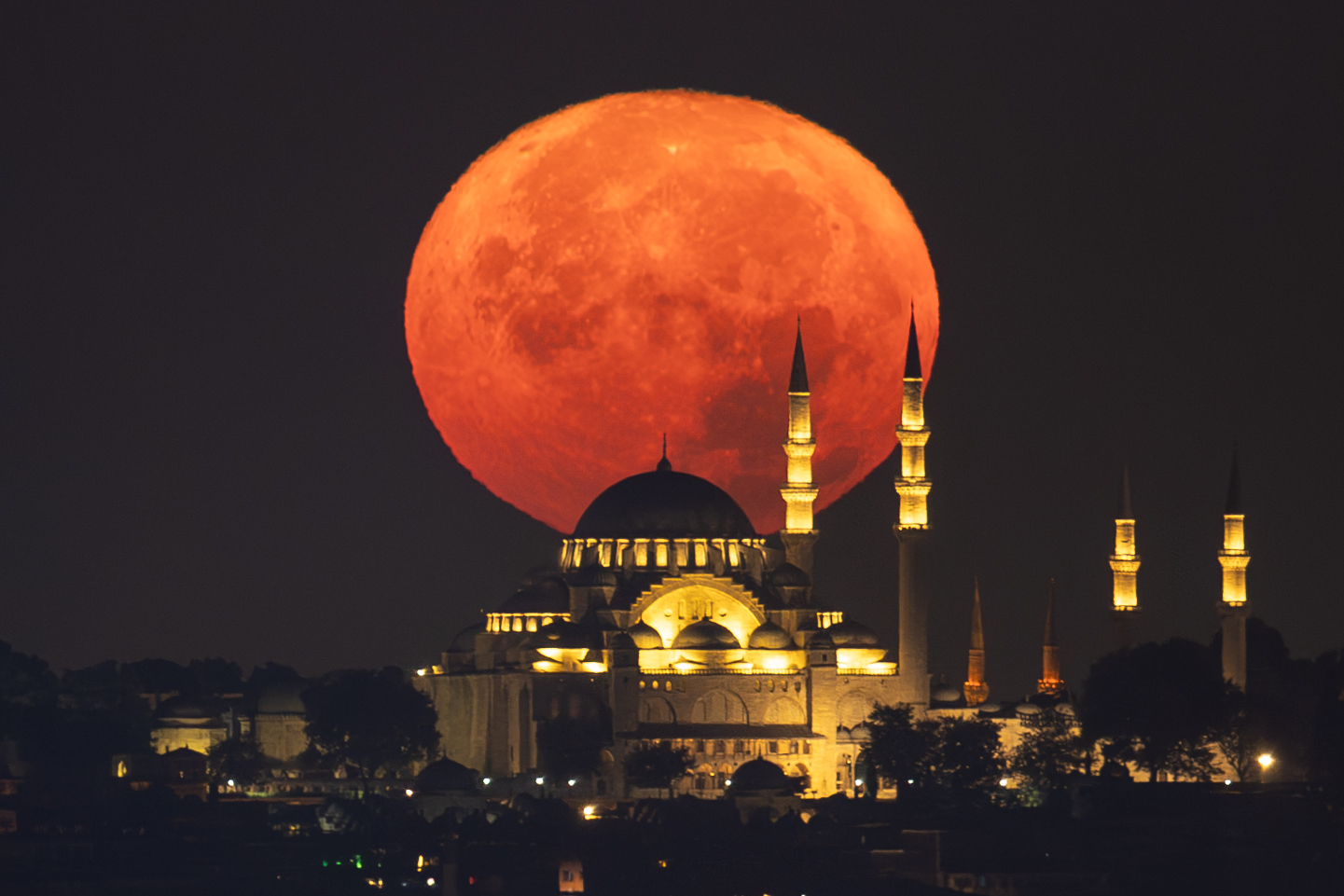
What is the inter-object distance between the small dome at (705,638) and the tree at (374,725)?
872 cm

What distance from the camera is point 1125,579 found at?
118 m

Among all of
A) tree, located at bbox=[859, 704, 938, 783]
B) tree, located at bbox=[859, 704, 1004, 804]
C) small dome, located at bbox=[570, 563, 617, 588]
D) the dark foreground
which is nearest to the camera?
the dark foreground

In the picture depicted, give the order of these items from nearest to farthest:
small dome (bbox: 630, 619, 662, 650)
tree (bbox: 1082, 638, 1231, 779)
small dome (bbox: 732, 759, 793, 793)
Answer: tree (bbox: 1082, 638, 1231, 779) < small dome (bbox: 732, 759, 793, 793) < small dome (bbox: 630, 619, 662, 650)

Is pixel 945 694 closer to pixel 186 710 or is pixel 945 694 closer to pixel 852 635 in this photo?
pixel 852 635

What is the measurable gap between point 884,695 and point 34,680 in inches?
1516

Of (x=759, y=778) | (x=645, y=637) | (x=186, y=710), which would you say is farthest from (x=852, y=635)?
(x=186, y=710)

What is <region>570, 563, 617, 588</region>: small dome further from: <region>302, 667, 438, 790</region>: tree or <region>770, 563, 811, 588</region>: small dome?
<region>302, 667, 438, 790</region>: tree

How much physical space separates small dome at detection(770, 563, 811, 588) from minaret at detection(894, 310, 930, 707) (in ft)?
16.5

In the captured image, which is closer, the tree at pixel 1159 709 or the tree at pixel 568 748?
the tree at pixel 1159 709

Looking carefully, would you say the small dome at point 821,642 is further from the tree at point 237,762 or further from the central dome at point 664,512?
the tree at point 237,762

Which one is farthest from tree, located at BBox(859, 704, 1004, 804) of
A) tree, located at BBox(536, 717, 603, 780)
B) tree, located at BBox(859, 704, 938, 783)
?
tree, located at BBox(536, 717, 603, 780)

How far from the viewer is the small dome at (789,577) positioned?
11744cm

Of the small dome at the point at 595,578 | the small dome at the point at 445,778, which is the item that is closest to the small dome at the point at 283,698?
the small dome at the point at 595,578

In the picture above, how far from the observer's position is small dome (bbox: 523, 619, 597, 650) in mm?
114688
